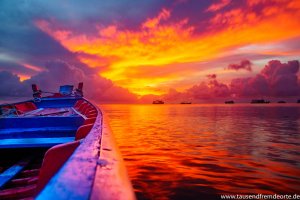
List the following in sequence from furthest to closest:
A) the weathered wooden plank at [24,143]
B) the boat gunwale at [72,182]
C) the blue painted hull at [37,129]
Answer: the blue painted hull at [37,129] → the weathered wooden plank at [24,143] → the boat gunwale at [72,182]

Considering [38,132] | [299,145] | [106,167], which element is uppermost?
[106,167]

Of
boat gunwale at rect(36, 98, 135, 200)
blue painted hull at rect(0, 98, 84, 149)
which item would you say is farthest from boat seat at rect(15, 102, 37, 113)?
boat gunwale at rect(36, 98, 135, 200)

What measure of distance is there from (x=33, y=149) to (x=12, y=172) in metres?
1.29

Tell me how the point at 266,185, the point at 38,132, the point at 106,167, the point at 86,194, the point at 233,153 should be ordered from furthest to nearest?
the point at 233,153 < the point at 266,185 < the point at 38,132 < the point at 106,167 < the point at 86,194

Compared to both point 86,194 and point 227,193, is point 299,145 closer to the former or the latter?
point 227,193

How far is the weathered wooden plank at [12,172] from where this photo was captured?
14.5 ft

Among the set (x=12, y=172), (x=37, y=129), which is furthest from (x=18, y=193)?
(x=37, y=129)

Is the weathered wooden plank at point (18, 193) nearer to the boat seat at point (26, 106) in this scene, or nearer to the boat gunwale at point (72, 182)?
the boat gunwale at point (72, 182)

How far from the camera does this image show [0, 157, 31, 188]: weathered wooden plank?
441 centimetres

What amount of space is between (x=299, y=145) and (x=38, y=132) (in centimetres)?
1802

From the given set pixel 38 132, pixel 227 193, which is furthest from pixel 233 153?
pixel 38 132

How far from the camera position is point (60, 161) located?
110 inches

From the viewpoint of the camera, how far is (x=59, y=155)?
110 inches

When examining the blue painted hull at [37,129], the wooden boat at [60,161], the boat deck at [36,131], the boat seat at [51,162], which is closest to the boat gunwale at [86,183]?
the wooden boat at [60,161]
